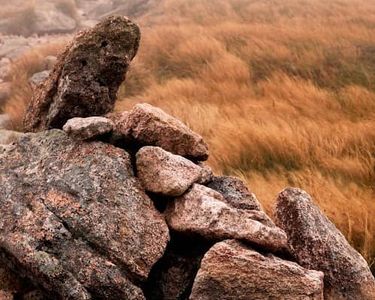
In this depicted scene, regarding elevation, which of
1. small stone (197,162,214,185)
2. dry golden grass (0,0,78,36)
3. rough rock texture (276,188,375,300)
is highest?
small stone (197,162,214,185)

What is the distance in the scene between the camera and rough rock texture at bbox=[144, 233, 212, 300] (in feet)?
12.4

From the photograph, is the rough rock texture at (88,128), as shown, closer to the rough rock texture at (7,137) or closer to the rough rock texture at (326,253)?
the rough rock texture at (326,253)

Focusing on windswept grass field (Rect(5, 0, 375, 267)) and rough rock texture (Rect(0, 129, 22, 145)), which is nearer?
windswept grass field (Rect(5, 0, 375, 267))

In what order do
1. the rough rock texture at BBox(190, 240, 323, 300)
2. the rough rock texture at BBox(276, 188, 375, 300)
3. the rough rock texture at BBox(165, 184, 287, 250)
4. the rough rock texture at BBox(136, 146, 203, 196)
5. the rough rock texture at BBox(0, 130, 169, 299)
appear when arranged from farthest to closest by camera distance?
the rough rock texture at BBox(136, 146, 203, 196) < the rough rock texture at BBox(276, 188, 375, 300) < the rough rock texture at BBox(165, 184, 287, 250) < the rough rock texture at BBox(0, 130, 169, 299) < the rough rock texture at BBox(190, 240, 323, 300)

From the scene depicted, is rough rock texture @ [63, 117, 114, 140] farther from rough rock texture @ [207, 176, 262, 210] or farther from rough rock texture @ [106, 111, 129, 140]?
rough rock texture @ [207, 176, 262, 210]

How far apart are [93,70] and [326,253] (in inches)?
104

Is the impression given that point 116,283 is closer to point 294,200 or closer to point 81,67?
point 294,200

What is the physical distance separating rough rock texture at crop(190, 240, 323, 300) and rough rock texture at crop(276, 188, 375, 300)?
52 centimetres

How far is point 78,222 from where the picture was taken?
3803 mm

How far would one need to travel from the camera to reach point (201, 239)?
3.96m

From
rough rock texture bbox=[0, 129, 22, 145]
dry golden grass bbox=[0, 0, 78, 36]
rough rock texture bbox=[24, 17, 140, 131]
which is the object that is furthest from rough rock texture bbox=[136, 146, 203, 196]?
dry golden grass bbox=[0, 0, 78, 36]

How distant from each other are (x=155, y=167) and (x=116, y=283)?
39.2 inches

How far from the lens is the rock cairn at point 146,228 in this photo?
3512 millimetres

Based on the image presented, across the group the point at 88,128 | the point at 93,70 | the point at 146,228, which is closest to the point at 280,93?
the point at 93,70
